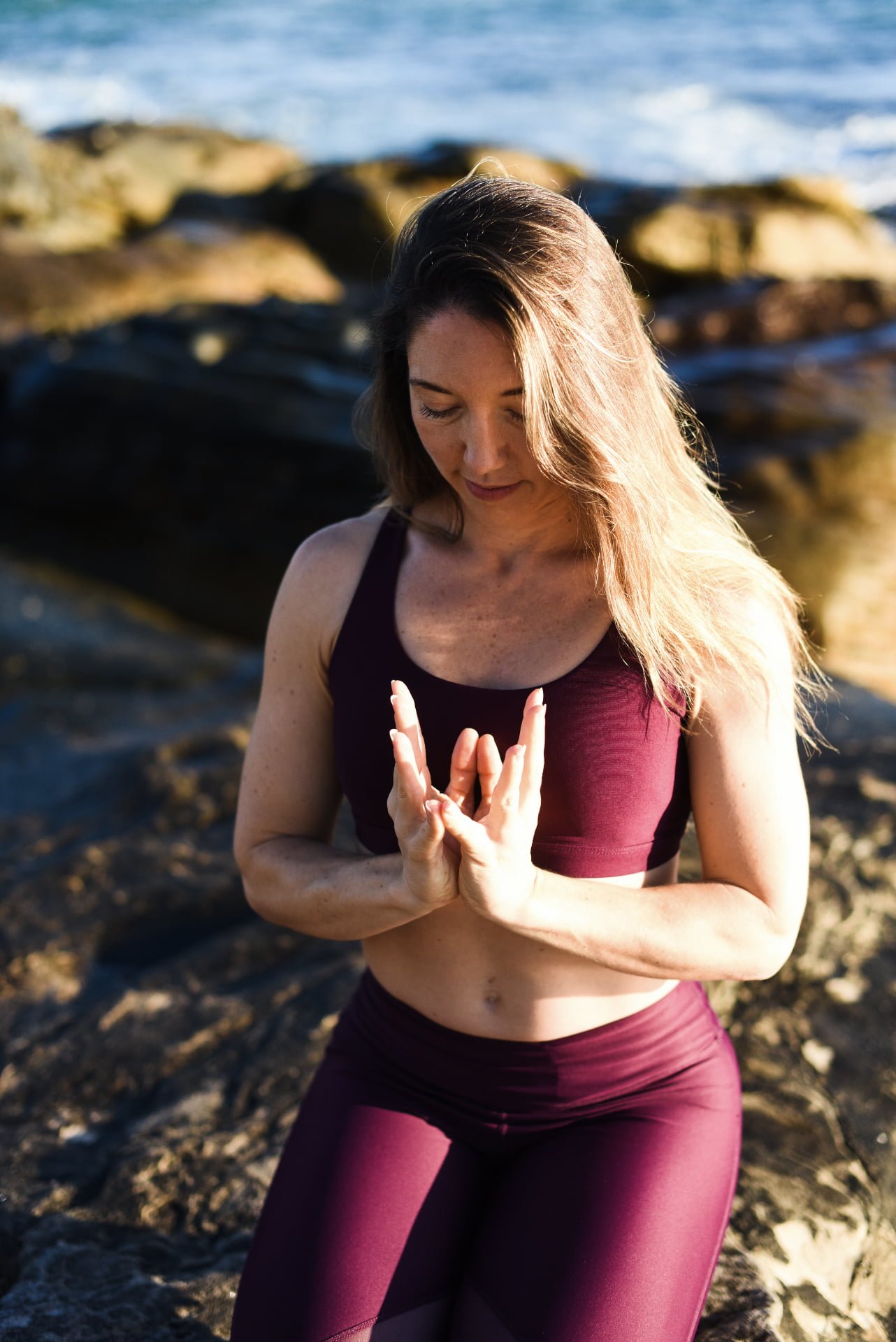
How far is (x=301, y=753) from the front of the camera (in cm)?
236

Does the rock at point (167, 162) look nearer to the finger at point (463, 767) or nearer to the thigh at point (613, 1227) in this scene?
the finger at point (463, 767)

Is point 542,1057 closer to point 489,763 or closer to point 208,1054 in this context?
point 489,763

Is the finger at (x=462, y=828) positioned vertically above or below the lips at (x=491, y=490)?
below

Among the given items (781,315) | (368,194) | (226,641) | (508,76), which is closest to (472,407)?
(226,641)

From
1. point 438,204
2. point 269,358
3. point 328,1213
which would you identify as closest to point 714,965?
point 328,1213

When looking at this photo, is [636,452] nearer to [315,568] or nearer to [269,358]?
[315,568]

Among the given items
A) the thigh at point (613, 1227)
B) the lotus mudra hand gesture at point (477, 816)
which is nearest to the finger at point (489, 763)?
the lotus mudra hand gesture at point (477, 816)

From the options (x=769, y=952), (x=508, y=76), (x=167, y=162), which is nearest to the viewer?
(x=769, y=952)

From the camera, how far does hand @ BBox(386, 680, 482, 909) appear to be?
185cm

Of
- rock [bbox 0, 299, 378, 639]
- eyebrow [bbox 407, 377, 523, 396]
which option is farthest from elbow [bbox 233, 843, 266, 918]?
rock [bbox 0, 299, 378, 639]

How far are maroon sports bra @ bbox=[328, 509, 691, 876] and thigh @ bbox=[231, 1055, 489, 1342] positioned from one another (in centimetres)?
50

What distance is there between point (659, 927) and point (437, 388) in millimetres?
956

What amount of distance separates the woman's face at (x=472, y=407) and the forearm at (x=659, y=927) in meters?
0.66

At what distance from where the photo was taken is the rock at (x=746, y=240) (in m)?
12.1
